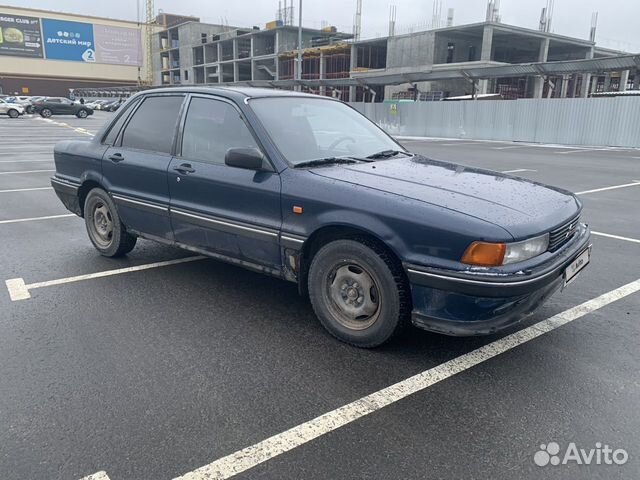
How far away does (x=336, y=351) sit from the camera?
3.53 m

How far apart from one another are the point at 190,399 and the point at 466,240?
180 centimetres

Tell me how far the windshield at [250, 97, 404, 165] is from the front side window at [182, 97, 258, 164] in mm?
202

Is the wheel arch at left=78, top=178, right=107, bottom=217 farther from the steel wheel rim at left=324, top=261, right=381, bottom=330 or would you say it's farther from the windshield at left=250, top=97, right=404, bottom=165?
the steel wheel rim at left=324, top=261, right=381, bottom=330

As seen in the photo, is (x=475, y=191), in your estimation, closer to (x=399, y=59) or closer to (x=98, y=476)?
(x=98, y=476)

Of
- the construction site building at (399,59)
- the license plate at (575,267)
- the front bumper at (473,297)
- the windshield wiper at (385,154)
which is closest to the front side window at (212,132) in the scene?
the windshield wiper at (385,154)

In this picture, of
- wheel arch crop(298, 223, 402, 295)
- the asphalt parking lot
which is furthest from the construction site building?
wheel arch crop(298, 223, 402, 295)

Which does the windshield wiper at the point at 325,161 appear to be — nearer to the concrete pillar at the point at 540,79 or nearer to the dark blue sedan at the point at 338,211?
the dark blue sedan at the point at 338,211

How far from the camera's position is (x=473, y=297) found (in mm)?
3016

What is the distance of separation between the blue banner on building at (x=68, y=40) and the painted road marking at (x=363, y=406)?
98.0 meters

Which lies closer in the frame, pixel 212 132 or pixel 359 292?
pixel 359 292

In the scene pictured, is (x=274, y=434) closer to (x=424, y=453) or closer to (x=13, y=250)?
(x=424, y=453)

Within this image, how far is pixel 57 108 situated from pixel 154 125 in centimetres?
4107

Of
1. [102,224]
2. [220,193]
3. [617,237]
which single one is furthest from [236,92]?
[617,237]

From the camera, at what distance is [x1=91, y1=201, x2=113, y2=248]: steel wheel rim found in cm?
545
